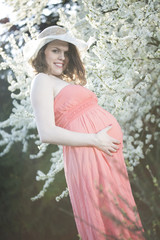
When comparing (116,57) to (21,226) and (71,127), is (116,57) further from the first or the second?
(21,226)

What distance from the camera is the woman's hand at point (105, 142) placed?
1.89 m

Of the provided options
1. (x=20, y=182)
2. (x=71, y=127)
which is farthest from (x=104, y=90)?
(x=20, y=182)

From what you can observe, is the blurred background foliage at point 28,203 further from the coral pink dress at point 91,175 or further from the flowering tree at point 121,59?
the coral pink dress at point 91,175

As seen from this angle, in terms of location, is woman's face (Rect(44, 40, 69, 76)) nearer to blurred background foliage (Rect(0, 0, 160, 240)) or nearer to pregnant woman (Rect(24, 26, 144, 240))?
pregnant woman (Rect(24, 26, 144, 240))

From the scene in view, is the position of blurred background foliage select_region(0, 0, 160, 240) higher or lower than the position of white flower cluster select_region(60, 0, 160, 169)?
lower

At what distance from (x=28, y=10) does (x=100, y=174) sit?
2.98 m

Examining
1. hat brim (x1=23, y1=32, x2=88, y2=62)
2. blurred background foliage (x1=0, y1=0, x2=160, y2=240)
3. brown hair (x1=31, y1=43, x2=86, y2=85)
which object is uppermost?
hat brim (x1=23, y1=32, x2=88, y2=62)

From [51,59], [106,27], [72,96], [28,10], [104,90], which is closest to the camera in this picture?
[72,96]

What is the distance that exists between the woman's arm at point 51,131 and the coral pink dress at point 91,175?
0.05 metres

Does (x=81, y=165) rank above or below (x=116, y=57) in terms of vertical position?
below

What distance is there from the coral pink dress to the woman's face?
0.75 ft

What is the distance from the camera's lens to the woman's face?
218 centimetres

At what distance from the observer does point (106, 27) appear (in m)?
2.74

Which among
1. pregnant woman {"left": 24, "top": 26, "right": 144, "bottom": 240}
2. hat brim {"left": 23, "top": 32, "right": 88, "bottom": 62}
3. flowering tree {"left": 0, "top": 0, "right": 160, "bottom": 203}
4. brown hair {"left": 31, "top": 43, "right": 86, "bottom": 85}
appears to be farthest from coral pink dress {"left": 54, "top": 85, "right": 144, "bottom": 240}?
flowering tree {"left": 0, "top": 0, "right": 160, "bottom": 203}
